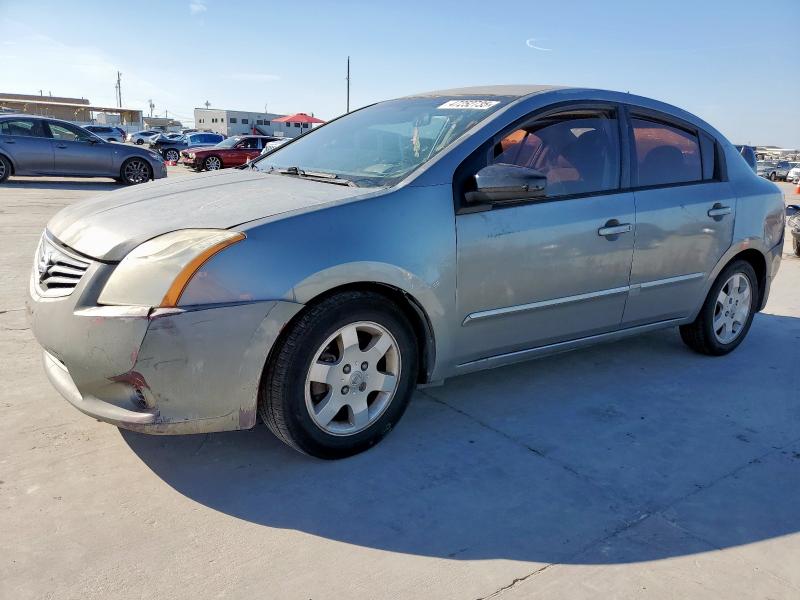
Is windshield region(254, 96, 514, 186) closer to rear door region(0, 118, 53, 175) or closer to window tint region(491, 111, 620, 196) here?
window tint region(491, 111, 620, 196)

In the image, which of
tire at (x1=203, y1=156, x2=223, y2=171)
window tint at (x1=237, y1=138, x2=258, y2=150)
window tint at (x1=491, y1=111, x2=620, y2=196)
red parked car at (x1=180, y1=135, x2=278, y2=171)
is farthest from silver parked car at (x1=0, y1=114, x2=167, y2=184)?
window tint at (x1=491, y1=111, x2=620, y2=196)

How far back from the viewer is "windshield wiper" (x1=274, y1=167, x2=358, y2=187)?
314cm

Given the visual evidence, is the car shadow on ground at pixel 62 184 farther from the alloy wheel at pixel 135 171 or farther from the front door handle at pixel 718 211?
the front door handle at pixel 718 211

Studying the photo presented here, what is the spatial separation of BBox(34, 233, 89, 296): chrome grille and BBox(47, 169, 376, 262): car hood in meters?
0.05

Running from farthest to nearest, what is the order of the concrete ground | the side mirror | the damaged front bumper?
the side mirror
the damaged front bumper
the concrete ground

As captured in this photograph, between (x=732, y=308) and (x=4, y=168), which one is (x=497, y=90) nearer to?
(x=732, y=308)

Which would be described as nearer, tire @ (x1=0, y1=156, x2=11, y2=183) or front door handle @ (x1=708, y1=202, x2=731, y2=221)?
front door handle @ (x1=708, y1=202, x2=731, y2=221)

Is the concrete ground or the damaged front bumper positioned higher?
the damaged front bumper

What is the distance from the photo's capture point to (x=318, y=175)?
335 cm

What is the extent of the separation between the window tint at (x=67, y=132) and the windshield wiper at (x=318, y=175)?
1297cm

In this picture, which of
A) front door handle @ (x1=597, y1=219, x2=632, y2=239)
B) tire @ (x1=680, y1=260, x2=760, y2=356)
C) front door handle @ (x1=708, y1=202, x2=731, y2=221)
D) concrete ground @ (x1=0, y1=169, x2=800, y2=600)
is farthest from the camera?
tire @ (x1=680, y1=260, x2=760, y2=356)

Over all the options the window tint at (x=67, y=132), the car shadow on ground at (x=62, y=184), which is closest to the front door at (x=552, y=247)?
the car shadow on ground at (x=62, y=184)

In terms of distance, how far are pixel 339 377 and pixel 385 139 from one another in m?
1.44

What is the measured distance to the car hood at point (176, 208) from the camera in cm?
258
